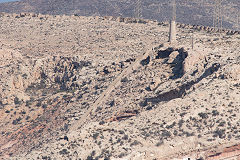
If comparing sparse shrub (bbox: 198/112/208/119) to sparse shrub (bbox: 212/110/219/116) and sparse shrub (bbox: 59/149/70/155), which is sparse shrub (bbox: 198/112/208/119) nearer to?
sparse shrub (bbox: 212/110/219/116)

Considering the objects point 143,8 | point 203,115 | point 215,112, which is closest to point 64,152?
point 203,115

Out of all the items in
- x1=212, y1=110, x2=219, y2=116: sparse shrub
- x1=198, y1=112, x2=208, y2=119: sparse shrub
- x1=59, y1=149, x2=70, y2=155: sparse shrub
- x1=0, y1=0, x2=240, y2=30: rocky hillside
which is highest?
x1=212, y1=110, x2=219, y2=116: sparse shrub

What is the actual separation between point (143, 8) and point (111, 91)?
3043 inches

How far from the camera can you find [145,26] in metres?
75.2

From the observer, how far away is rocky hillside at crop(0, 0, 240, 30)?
106062mm

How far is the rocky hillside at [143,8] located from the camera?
106 meters

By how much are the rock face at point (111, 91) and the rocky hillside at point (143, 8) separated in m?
28.8

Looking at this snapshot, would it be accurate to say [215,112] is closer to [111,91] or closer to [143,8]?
[111,91]

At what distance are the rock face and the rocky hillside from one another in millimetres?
28846

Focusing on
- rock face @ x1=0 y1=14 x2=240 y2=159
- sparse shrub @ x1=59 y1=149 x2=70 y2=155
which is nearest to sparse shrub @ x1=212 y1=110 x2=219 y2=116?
rock face @ x1=0 y1=14 x2=240 y2=159

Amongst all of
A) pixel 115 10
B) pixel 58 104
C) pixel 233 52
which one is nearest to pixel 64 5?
pixel 115 10

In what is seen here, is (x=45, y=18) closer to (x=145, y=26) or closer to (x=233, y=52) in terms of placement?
(x=145, y=26)

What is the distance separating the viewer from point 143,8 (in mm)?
117688

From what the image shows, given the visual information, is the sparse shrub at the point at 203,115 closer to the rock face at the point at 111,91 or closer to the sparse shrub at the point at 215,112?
the rock face at the point at 111,91
